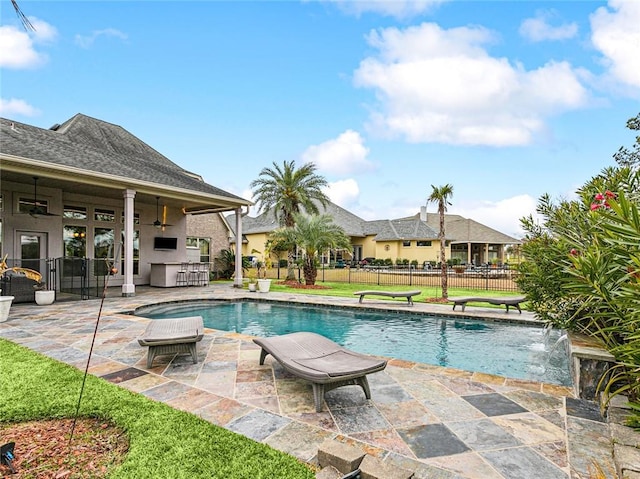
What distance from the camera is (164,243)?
1748cm

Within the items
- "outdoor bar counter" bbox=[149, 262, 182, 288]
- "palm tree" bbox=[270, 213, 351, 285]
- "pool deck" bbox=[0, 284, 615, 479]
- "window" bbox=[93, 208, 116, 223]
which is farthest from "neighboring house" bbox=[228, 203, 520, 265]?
"pool deck" bbox=[0, 284, 615, 479]

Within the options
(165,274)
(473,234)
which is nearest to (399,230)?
(473,234)

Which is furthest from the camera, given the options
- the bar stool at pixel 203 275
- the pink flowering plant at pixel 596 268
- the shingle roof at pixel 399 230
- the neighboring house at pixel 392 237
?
the shingle roof at pixel 399 230

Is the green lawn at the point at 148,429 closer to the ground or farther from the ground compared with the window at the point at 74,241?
closer to the ground

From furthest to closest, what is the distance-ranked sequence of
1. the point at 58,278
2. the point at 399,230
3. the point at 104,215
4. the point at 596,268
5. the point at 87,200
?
1. the point at 399,230
2. the point at 104,215
3. the point at 87,200
4. the point at 58,278
5. the point at 596,268

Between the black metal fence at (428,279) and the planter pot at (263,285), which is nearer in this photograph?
the planter pot at (263,285)

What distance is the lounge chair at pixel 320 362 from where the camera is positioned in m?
3.39

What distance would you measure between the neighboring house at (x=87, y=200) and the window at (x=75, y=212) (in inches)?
1.4

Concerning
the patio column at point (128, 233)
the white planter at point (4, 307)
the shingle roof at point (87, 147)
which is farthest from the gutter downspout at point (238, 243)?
the white planter at point (4, 307)

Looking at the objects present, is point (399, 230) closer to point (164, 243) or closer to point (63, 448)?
point (164, 243)

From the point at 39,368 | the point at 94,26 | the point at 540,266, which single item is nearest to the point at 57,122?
the point at 94,26

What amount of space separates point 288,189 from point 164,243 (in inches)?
295

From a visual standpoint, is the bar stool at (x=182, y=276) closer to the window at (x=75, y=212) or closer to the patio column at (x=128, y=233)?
the patio column at (x=128, y=233)

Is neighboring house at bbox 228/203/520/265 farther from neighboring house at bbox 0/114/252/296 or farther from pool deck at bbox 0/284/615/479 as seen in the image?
pool deck at bbox 0/284/615/479
